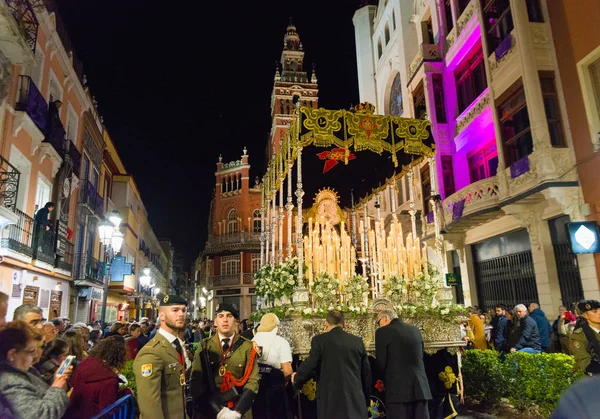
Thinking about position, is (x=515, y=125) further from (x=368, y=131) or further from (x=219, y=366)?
(x=219, y=366)

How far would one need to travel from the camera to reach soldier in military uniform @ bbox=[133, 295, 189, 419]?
3301 mm

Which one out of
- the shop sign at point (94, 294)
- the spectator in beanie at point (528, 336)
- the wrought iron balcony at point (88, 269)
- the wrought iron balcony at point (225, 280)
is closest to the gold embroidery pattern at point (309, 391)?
the spectator in beanie at point (528, 336)

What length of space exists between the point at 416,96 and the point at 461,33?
3.66 m

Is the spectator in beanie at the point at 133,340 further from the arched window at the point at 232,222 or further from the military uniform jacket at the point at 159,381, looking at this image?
the arched window at the point at 232,222

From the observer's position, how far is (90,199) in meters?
21.6

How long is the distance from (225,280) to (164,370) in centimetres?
3984

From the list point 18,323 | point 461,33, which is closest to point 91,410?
point 18,323

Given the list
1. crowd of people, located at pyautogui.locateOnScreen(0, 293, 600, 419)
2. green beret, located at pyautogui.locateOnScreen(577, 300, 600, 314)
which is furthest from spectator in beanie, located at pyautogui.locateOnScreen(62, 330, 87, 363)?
green beret, located at pyautogui.locateOnScreen(577, 300, 600, 314)

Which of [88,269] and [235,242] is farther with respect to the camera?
[235,242]

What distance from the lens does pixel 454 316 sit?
813 centimetres

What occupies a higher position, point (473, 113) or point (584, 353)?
point (473, 113)

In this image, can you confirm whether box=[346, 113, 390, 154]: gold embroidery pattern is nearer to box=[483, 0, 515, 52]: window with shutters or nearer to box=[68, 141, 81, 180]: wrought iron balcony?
box=[483, 0, 515, 52]: window with shutters

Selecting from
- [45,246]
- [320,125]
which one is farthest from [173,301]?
[45,246]

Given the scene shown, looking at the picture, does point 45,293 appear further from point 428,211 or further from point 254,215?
point 254,215
